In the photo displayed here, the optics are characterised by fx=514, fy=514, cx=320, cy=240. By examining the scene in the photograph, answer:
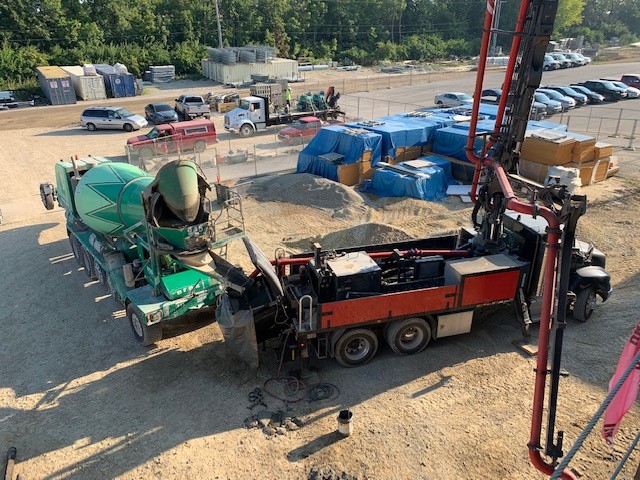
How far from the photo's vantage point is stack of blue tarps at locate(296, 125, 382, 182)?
2150 centimetres

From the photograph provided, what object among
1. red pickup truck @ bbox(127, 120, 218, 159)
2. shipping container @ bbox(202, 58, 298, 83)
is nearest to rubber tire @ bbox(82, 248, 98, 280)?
red pickup truck @ bbox(127, 120, 218, 159)

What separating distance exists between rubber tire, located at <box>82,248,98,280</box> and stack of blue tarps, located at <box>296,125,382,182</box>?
10.6 metres

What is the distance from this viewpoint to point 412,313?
10.0 m

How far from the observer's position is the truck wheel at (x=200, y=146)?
26308 millimetres

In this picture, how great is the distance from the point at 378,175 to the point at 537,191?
12.7 m

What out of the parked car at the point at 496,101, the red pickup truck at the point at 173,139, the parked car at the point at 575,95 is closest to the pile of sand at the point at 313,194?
the red pickup truck at the point at 173,139

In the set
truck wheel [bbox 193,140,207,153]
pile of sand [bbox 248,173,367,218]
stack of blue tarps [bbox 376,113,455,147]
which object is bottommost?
truck wheel [bbox 193,140,207,153]

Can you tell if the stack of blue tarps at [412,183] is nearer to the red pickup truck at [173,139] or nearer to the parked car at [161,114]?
the red pickup truck at [173,139]

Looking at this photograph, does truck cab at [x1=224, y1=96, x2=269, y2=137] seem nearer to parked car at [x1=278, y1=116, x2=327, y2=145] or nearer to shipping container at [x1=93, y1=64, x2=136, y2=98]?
parked car at [x1=278, y1=116, x2=327, y2=145]

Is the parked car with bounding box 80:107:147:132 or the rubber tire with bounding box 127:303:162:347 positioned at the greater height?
the rubber tire with bounding box 127:303:162:347

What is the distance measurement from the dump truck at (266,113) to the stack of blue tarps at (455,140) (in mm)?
13332

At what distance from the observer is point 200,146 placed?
26.9m

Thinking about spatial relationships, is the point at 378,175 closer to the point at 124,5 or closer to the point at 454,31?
the point at 124,5

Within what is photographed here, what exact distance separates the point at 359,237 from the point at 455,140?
8.63m
